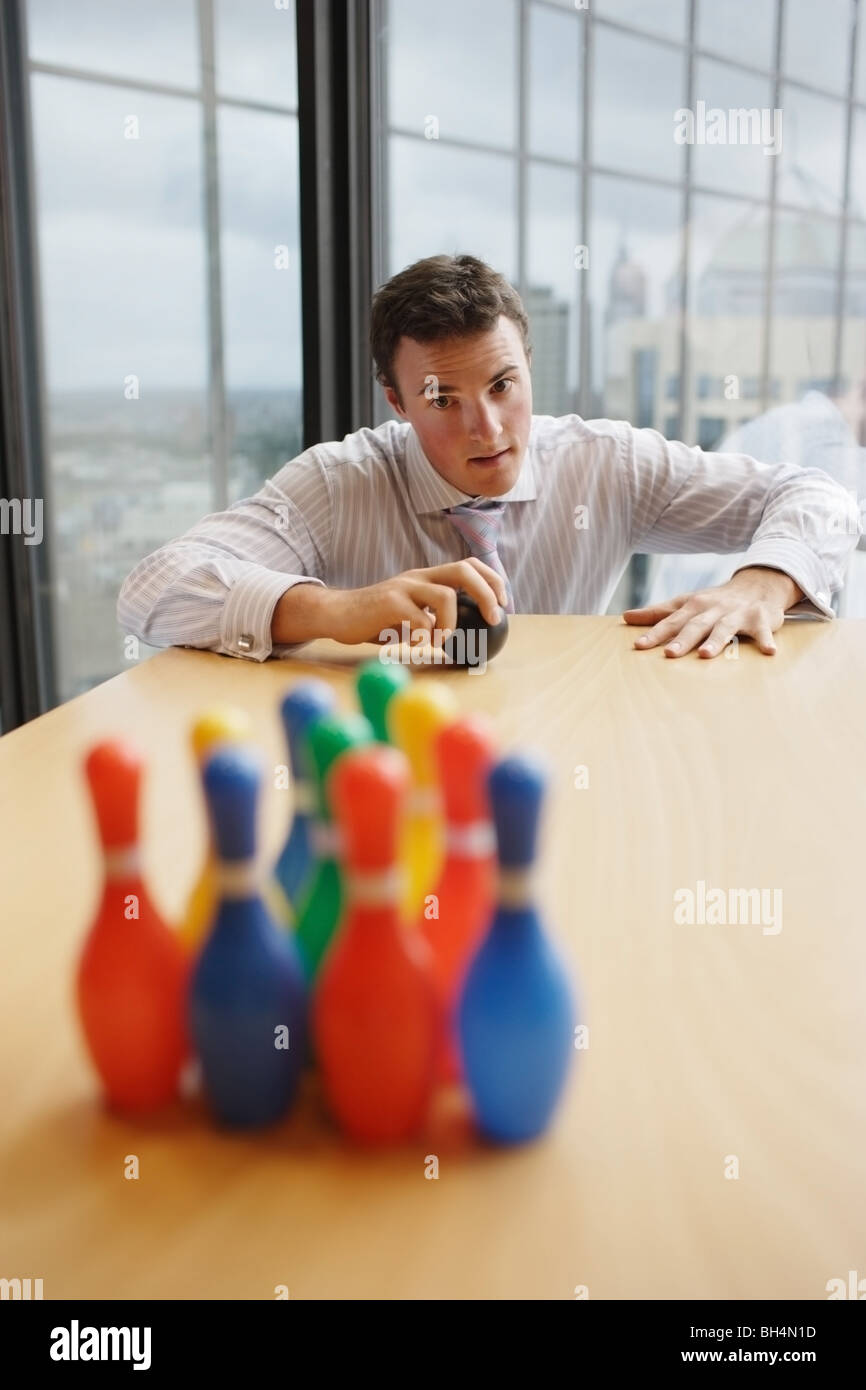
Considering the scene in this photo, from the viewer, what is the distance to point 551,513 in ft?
7.29

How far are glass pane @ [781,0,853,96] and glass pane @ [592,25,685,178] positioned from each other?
0.23m

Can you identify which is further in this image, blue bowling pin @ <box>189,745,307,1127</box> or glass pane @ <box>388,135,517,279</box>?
glass pane @ <box>388,135,517,279</box>

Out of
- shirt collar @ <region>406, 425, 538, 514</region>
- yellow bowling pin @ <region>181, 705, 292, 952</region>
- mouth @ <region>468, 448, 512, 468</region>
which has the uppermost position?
mouth @ <region>468, 448, 512, 468</region>

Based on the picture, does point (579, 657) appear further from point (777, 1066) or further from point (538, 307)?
point (538, 307)

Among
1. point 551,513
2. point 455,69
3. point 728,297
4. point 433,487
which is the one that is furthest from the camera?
point 455,69

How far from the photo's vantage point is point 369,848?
0.52 m

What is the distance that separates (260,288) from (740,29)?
1.22m

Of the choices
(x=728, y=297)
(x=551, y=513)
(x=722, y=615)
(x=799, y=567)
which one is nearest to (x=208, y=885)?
(x=722, y=615)

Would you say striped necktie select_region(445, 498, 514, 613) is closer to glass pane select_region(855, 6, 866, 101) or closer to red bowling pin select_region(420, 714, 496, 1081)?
glass pane select_region(855, 6, 866, 101)

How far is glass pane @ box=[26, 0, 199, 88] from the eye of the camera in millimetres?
2832

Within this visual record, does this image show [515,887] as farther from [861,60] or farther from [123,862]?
[861,60]

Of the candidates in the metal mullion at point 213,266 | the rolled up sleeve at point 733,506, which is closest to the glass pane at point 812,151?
the rolled up sleeve at point 733,506

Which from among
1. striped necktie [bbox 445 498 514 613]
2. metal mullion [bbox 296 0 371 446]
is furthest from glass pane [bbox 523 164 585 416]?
striped necktie [bbox 445 498 514 613]
